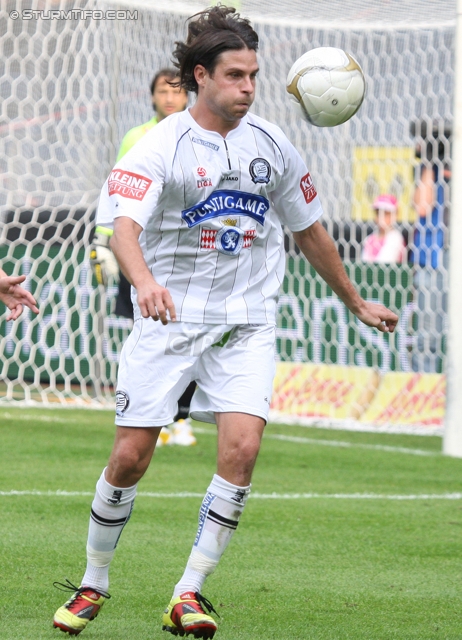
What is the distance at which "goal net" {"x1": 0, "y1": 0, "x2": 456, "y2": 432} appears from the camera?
11180mm

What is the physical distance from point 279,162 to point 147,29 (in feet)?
26.7

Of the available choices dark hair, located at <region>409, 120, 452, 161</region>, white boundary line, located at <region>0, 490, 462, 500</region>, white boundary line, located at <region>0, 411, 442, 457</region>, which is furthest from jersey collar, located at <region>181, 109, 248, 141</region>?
dark hair, located at <region>409, 120, 452, 161</region>

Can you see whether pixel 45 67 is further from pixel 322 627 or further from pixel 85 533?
pixel 322 627

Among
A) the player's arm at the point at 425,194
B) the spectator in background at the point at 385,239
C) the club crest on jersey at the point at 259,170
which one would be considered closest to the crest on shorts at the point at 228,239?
the club crest on jersey at the point at 259,170

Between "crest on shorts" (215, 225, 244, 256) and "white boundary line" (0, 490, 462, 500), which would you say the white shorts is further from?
"white boundary line" (0, 490, 462, 500)

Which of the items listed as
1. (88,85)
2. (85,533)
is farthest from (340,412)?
(85,533)

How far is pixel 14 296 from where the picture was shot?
14.1 feet

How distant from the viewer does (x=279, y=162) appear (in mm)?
4367

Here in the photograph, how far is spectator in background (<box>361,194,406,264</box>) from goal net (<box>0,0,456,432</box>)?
8cm

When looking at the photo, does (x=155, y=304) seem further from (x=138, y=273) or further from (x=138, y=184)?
(x=138, y=184)

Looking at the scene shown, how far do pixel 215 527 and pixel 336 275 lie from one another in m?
1.10

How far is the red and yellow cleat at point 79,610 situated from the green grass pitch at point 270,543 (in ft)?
0.15

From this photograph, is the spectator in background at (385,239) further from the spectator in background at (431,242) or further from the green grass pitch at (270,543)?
the green grass pitch at (270,543)

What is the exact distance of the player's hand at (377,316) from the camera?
4.53 metres
